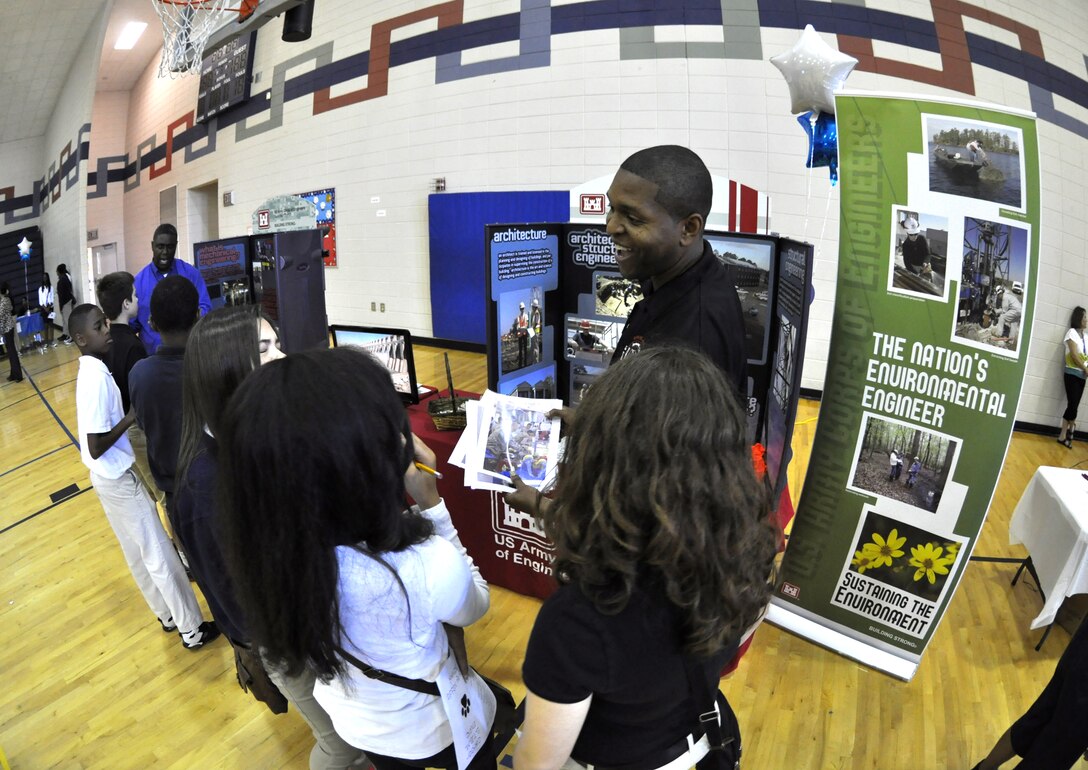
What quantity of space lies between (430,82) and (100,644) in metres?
6.49

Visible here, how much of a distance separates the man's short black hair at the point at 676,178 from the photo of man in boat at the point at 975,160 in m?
0.79

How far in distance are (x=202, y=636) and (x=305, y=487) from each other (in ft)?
7.65

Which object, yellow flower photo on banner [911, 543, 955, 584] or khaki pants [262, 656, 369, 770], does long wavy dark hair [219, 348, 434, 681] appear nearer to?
khaki pants [262, 656, 369, 770]

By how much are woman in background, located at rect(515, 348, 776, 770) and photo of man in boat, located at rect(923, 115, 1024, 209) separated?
1.55m

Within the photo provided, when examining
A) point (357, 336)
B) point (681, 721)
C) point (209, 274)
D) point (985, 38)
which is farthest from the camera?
point (985, 38)

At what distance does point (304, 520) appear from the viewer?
82cm

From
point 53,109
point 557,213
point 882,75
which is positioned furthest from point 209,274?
point 882,75

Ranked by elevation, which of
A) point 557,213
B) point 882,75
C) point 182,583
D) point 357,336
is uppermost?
point 882,75

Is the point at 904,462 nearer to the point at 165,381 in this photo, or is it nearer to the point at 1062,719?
the point at 1062,719

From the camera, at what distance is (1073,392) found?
4734 millimetres

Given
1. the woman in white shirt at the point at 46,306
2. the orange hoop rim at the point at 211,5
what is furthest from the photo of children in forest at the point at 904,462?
the woman in white shirt at the point at 46,306

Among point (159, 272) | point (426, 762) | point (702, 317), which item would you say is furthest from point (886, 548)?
point (159, 272)

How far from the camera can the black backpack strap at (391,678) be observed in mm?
952

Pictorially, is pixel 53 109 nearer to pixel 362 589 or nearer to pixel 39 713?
pixel 39 713
